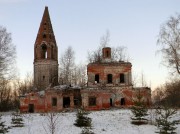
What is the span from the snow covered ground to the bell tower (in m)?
12.1

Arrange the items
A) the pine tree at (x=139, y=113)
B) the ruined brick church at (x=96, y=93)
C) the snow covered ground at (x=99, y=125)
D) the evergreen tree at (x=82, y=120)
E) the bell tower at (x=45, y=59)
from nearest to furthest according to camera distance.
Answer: the snow covered ground at (x=99, y=125), the evergreen tree at (x=82, y=120), the pine tree at (x=139, y=113), the ruined brick church at (x=96, y=93), the bell tower at (x=45, y=59)

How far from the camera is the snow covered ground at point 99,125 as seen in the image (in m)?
26.2

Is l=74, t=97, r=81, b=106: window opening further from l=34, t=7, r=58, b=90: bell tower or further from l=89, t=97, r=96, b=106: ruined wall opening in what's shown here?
l=34, t=7, r=58, b=90: bell tower

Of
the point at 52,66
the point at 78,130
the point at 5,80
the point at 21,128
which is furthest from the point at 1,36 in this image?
the point at 78,130

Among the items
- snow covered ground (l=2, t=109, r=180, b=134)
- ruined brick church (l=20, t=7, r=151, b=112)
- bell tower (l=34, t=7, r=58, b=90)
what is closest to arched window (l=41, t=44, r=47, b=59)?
bell tower (l=34, t=7, r=58, b=90)

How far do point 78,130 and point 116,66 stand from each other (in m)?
15.8

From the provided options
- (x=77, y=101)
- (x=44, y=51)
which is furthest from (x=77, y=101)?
(x=44, y=51)

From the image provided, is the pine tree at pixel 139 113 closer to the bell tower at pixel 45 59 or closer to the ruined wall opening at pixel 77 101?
the ruined wall opening at pixel 77 101

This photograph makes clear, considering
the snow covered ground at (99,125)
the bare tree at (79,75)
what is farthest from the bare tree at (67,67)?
the snow covered ground at (99,125)

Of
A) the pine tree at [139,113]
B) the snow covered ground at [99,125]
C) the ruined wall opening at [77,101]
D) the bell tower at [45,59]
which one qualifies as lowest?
the snow covered ground at [99,125]

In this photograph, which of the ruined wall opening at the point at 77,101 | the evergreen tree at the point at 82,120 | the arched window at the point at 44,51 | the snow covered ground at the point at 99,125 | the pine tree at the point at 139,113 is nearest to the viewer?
the snow covered ground at the point at 99,125

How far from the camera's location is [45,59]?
4428 centimetres

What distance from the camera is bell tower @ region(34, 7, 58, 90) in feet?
145

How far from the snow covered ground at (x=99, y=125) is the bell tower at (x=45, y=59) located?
476 inches
